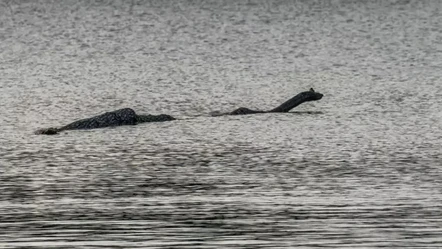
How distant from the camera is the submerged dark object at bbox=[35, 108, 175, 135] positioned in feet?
65.5

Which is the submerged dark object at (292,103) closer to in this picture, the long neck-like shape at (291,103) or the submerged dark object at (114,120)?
the long neck-like shape at (291,103)

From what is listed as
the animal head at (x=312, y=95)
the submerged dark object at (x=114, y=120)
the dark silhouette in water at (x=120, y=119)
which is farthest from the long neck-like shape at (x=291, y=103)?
the submerged dark object at (x=114, y=120)

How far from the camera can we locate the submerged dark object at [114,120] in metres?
20.0

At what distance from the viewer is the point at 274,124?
20.0 meters

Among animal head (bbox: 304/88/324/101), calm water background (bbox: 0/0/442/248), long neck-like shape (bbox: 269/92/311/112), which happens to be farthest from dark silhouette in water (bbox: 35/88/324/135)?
animal head (bbox: 304/88/324/101)

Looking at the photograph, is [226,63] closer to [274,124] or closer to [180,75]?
[180,75]

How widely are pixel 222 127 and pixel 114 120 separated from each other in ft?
6.19

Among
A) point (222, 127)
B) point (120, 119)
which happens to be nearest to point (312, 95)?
point (222, 127)

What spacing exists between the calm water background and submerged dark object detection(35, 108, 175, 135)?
278 millimetres

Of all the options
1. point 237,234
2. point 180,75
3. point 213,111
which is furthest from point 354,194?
point 180,75

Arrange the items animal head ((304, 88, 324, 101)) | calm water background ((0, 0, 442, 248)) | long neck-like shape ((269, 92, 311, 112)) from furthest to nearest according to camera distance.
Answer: animal head ((304, 88, 324, 101)) < long neck-like shape ((269, 92, 311, 112)) < calm water background ((0, 0, 442, 248))

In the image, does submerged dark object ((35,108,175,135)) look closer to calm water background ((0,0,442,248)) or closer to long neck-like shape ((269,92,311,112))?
calm water background ((0,0,442,248))

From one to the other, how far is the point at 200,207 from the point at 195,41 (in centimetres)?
1856

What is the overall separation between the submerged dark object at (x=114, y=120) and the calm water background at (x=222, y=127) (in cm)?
28
